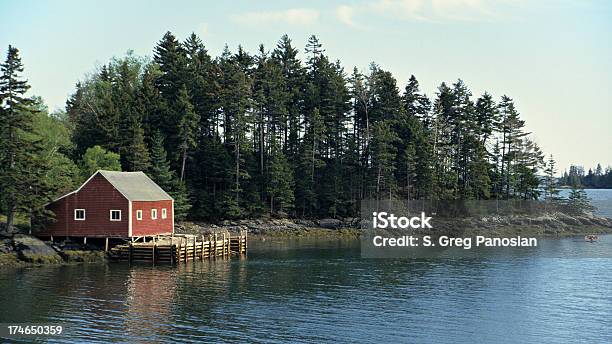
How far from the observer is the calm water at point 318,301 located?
3225 cm

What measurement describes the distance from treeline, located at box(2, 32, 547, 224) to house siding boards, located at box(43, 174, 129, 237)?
16.1 metres

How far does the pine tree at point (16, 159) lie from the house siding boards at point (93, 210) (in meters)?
2.13

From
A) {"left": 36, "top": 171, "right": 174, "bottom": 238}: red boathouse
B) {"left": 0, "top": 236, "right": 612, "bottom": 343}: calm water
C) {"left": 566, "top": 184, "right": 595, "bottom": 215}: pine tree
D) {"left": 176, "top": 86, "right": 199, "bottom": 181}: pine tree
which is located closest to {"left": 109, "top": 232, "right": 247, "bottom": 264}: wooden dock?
{"left": 36, "top": 171, "right": 174, "bottom": 238}: red boathouse

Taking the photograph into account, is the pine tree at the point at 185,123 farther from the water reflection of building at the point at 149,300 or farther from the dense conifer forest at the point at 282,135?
the water reflection of building at the point at 149,300

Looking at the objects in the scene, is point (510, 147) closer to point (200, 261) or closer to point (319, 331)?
point (200, 261)

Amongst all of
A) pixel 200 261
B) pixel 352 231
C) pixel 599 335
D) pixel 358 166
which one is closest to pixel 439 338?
pixel 599 335

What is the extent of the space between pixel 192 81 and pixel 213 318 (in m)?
58.4

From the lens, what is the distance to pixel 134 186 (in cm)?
5853

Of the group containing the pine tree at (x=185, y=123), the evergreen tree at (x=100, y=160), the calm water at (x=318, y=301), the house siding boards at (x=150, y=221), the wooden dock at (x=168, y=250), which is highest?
the pine tree at (x=185, y=123)

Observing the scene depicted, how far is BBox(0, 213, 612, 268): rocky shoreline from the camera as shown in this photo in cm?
5250

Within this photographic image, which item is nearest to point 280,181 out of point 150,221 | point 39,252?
point 150,221

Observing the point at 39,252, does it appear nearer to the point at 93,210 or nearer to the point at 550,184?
the point at 93,210

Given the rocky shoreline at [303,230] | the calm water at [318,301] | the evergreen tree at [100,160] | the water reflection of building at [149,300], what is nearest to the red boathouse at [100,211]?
the rocky shoreline at [303,230]

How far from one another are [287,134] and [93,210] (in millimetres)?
41828
